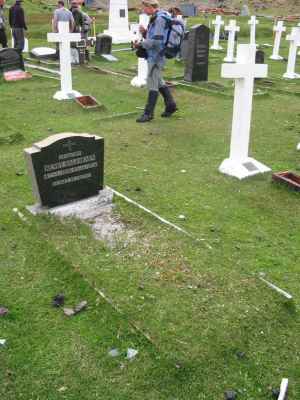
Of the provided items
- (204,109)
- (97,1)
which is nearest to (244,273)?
(204,109)

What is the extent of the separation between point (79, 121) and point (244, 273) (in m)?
5.95

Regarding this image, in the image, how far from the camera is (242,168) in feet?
21.2

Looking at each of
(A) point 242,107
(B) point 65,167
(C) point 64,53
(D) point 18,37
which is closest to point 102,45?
(D) point 18,37

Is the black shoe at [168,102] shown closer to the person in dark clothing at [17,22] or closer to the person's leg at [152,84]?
the person's leg at [152,84]

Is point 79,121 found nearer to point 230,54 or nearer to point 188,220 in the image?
point 188,220

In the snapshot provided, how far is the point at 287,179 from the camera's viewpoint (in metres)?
6.12

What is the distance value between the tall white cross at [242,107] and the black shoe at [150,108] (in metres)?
2.80

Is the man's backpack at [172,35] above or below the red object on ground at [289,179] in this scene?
above

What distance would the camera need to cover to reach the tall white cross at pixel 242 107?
6004mm

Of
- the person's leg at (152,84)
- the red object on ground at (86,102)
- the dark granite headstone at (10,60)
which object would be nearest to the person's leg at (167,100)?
the person's leg at (152,84)

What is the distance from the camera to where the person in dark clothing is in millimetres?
16016

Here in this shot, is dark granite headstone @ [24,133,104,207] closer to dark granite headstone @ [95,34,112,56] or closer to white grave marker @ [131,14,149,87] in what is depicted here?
white grave marker @ [131,14,149,87]

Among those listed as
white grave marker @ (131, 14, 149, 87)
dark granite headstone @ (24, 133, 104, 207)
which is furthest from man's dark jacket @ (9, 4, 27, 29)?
dark granite headstone @ (24, 133, 104, 207)

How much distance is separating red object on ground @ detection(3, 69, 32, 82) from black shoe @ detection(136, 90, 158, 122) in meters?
5.45
